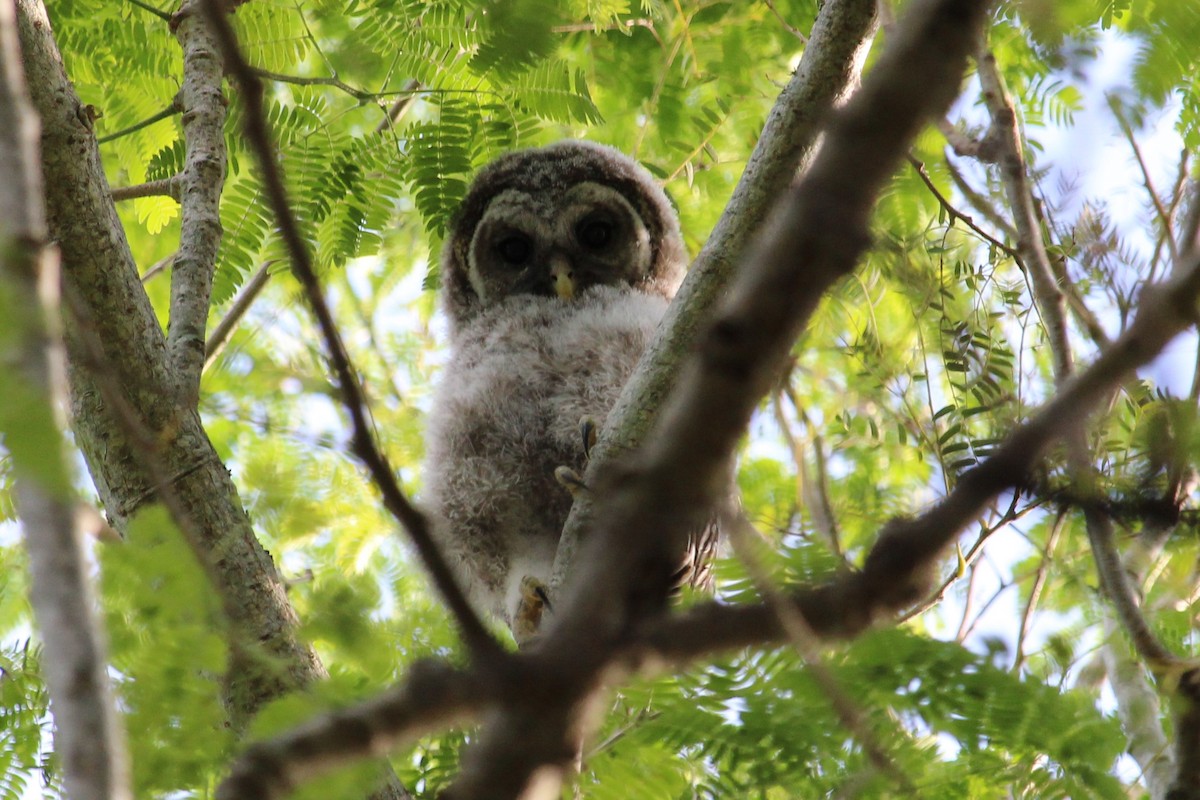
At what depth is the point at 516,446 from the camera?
2.82m

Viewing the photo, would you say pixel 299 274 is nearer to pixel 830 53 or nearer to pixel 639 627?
pixel 639 627

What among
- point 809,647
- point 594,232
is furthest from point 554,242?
point 809,647

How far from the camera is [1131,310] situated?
1.80m

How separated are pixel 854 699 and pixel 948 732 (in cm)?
14

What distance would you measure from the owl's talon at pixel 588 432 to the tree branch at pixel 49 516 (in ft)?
4.93

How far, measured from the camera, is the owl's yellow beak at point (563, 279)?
10.7 ft

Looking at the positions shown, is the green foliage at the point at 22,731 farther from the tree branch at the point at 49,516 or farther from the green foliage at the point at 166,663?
the tree branch at the point at 49,516

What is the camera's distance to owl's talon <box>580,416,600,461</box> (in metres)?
2.49

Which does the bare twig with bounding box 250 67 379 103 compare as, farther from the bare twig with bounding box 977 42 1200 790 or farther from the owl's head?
the bare twig with bounding box 977 42 1200 790

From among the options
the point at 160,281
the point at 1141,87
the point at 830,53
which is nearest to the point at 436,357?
the point at 160,281

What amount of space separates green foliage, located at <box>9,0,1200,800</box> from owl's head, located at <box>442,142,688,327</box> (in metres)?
0.21

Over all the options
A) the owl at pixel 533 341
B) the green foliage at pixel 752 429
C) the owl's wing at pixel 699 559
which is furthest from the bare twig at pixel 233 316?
the owl's wing at pixel 699 559

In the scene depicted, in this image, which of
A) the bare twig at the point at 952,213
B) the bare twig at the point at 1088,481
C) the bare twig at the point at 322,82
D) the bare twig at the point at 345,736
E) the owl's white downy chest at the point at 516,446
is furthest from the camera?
the owl's white downy chest at the point at 516,446

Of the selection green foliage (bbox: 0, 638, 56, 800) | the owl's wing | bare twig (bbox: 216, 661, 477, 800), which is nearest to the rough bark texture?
green foliage (bbox: 0, 638, 56, 800)
